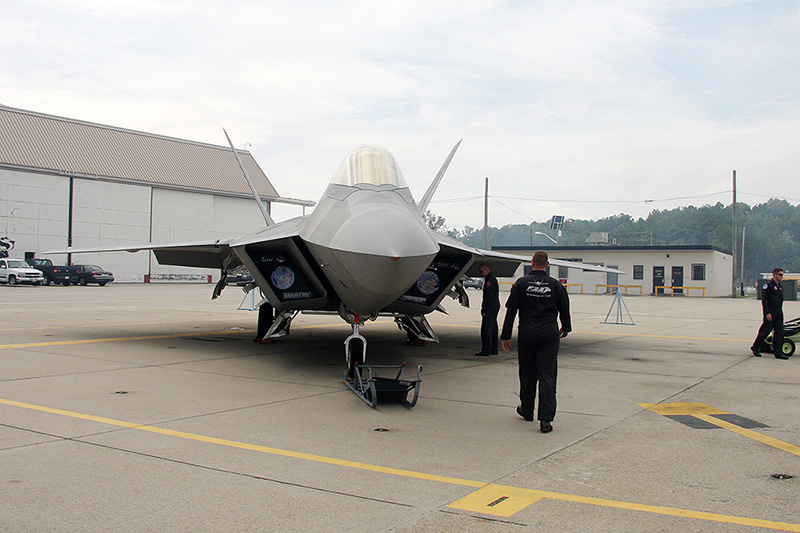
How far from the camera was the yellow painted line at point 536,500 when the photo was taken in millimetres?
3680

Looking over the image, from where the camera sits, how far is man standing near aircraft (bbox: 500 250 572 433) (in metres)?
6.12

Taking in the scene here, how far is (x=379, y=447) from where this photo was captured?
5195 millimetres

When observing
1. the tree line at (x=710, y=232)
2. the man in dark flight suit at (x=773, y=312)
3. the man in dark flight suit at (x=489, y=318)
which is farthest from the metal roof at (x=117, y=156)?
the tree line at (x=710, y=232)

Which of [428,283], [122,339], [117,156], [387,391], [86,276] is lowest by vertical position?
[122,339]

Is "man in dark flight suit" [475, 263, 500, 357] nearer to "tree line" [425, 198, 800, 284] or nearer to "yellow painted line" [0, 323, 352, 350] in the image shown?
"yellow painted line" [0, 323, 352, 350]

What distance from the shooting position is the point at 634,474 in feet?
15.0

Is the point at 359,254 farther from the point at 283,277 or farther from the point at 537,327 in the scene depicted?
the point at 283,277

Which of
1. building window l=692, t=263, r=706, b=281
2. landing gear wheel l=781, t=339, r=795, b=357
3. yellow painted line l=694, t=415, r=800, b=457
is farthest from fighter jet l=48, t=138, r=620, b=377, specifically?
building window l=692, t=263, r=706, b=281

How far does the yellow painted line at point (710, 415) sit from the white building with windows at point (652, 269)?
35289 millimetres

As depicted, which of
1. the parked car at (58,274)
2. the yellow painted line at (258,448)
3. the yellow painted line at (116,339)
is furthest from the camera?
the parked car at (58,274)

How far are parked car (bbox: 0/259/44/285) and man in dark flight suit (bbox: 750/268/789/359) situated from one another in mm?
37127

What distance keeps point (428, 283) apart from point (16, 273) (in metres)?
34.7

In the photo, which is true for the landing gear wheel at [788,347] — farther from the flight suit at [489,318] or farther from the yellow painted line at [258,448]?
the yellow painted line at [258,448]

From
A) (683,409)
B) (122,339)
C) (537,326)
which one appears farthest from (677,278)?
(537,326)
